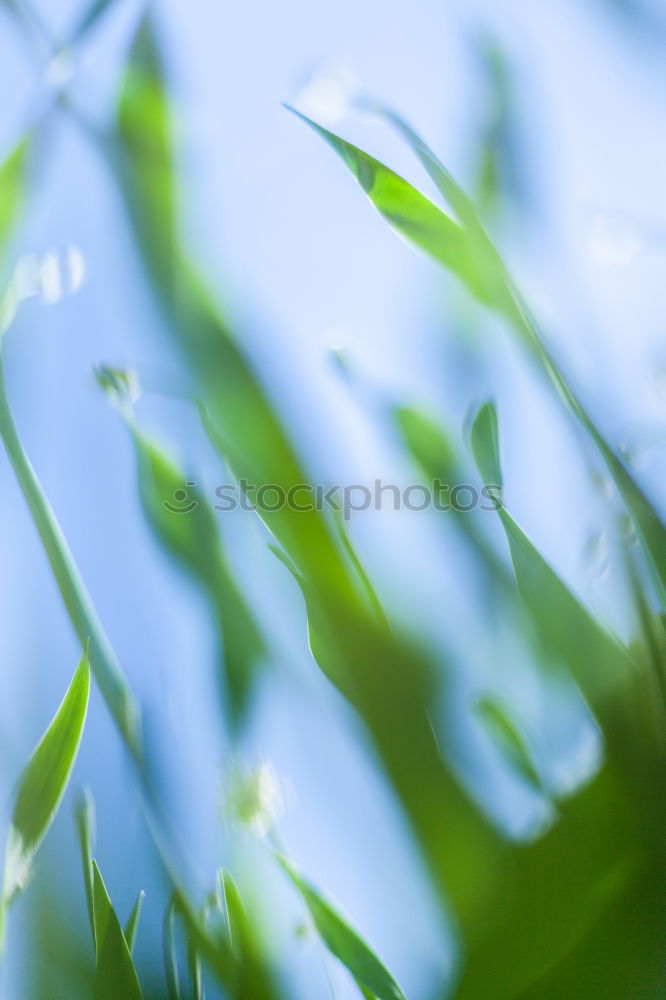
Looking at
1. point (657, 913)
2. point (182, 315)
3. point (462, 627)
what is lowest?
point (657, 913)

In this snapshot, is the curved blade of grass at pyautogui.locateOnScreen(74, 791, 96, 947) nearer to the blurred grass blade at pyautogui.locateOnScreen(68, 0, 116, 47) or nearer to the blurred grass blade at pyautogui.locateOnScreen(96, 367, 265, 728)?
the blurred grass blade at pyautogui.locateOnScreen(96, 367, 265, 728)

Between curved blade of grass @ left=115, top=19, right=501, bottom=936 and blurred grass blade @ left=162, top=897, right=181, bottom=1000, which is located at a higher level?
curved blade of grass @ left=115, top=19, right=501, bottom=936

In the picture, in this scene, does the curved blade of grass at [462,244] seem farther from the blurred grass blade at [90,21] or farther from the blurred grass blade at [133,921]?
the blurred grass blade at [133,921]

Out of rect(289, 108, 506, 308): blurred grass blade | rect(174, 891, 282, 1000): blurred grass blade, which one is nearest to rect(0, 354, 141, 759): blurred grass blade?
rect(174, 891, 282, 1000): blurred grass blade

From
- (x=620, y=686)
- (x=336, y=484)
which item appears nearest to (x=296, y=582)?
(x=336, y=484)

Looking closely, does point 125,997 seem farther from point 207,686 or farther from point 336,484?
point 336,484

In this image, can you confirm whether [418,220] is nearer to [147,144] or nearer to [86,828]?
[147,144]
